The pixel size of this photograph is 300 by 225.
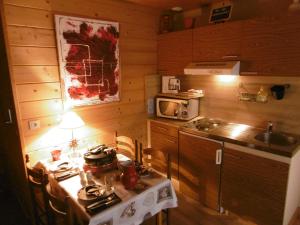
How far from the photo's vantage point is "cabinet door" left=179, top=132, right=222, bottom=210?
230 centimetres

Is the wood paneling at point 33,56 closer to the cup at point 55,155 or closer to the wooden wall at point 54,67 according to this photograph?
the wooden wall at point 54,67

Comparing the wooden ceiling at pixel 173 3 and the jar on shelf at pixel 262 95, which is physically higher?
the wooden ceiling at pixel 173 3

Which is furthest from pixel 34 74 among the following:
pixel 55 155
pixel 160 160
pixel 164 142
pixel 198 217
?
pixel 198 217

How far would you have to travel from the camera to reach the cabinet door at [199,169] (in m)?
2.30

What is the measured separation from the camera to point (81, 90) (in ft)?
7.78

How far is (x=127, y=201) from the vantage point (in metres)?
1.41

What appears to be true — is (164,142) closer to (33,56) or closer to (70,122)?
(70,122)

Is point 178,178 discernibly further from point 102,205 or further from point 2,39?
point 2,39

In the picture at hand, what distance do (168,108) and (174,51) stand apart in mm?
767

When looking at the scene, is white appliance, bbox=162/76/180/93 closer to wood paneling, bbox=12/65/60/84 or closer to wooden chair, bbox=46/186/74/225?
wood paneling, bbox=12/65/60/84

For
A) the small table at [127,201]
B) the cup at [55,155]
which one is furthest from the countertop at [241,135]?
the cup at [55,155]

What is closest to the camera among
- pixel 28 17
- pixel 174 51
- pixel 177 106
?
pixel 28 17

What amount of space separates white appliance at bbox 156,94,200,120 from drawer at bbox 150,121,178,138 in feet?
0.50

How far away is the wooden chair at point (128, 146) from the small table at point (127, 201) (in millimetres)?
517
